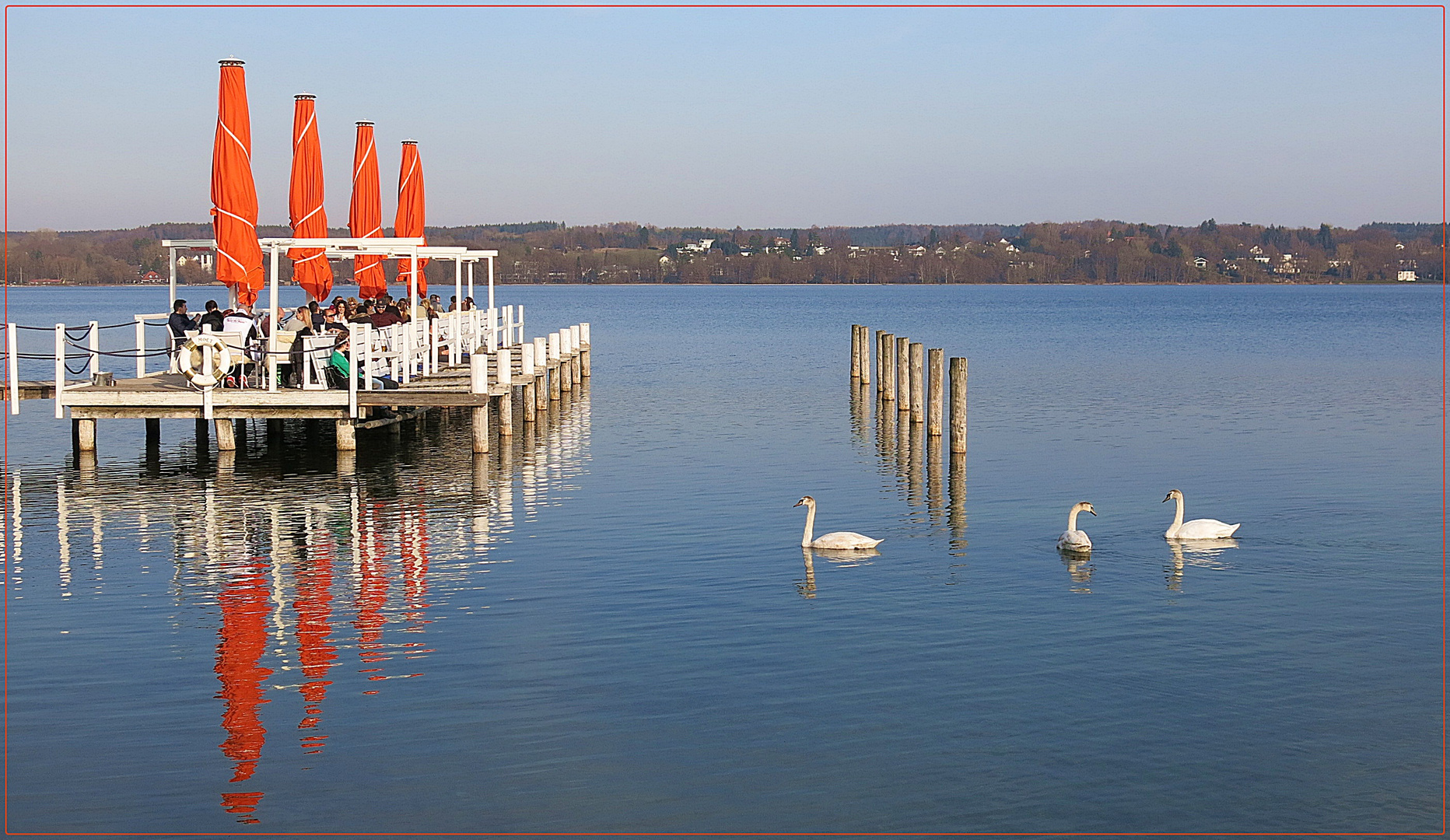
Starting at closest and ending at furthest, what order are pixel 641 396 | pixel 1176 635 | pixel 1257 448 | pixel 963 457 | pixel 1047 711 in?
pixel 1047 711 → pixel 1176 635 → pixel 963 457 → pixel 1257 448 → pixel 641 396

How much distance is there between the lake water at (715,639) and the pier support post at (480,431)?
0.45m

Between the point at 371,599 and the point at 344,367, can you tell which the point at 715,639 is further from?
the point at 344,367

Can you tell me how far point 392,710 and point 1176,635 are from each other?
22.3 feet

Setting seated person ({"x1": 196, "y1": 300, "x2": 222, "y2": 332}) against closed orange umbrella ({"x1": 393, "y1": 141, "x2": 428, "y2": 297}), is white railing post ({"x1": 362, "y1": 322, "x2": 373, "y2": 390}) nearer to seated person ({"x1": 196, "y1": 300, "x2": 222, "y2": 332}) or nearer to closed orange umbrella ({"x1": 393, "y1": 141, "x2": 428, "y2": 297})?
seated person ({"x1": 196, "y1": 300, "x2": 222, "y2": 332})

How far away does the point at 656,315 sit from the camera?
397 ft

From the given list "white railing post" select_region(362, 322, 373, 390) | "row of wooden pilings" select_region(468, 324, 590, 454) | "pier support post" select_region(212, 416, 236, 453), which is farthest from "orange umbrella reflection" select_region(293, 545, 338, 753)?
"pier support post" select_region(212, 416, 236, 453)

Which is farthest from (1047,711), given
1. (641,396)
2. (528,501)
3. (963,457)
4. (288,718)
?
(641,396)

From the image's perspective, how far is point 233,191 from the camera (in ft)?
78.2

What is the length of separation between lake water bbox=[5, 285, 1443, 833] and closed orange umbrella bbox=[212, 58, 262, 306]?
3.17 meters

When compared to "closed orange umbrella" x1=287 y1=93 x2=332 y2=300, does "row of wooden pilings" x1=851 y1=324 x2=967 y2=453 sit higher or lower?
lower

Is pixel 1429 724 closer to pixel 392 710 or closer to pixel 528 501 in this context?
pixel 392 710

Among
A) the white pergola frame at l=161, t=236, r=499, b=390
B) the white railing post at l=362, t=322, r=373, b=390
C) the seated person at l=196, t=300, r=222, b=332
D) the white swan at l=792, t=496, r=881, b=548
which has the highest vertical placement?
the white pergola frame at l=161, t=236, r=499, b=390

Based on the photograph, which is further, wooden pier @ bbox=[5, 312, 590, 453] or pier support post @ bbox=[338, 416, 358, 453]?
pier support post @ bbox=[338, 416, 358, 453]

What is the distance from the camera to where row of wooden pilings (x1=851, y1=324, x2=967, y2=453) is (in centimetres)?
2608
